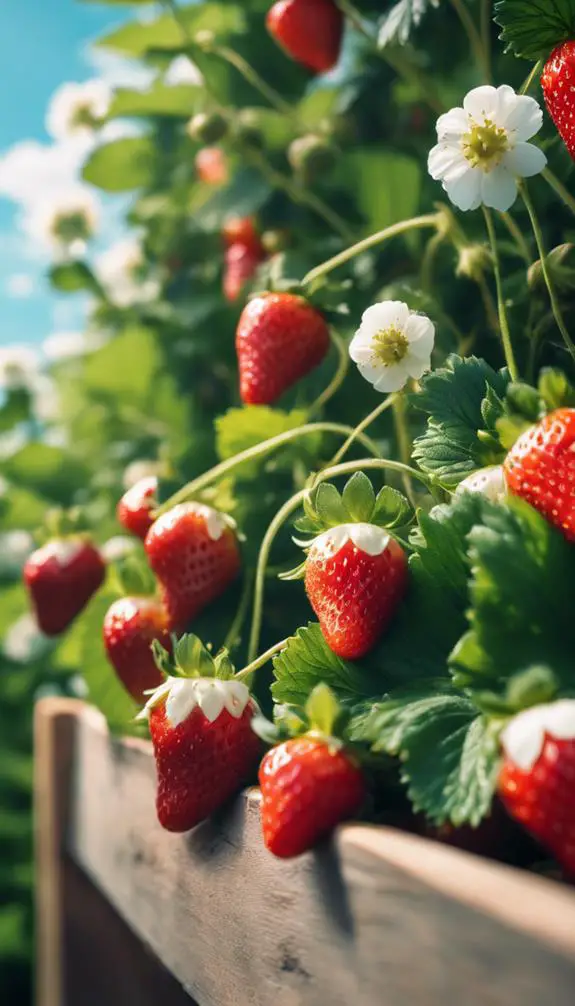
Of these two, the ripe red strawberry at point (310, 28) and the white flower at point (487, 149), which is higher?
the ripe red strawberry at point (310, 28)

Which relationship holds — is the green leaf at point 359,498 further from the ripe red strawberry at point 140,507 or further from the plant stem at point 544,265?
the ripe red strawberry at point 140,507

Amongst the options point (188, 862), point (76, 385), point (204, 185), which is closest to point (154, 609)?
point (188, 862)

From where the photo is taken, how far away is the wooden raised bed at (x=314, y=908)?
1.12 feet

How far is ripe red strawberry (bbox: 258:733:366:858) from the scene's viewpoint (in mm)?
463

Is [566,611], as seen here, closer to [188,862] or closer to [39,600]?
[188,862]

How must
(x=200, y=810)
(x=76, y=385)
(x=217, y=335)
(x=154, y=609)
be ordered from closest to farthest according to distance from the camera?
(x=200, y=810) < (x=154, y=609) < (x=217, y=335) < (x=76, y=385)

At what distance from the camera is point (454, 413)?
52cm

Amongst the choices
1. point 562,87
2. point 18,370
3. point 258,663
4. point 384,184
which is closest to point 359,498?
point 258,663

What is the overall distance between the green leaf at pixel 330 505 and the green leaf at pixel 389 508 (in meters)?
0.02

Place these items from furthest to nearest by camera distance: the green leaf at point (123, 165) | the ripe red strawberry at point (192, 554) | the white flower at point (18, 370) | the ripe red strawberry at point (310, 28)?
the white flower at point (18, 370) < the green leaf at point (123, 165) < the ripe red strawberry at point (310, 28) < the ripe red strawberry at point (192, 554)

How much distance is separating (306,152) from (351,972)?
0.67 m

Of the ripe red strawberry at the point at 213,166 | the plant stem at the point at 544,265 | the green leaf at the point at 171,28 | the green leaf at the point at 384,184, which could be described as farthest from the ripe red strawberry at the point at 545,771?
the green leaf at the point at 171,28

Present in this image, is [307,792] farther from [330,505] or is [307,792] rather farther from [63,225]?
[63,225]

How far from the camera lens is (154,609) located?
2.42 ft
